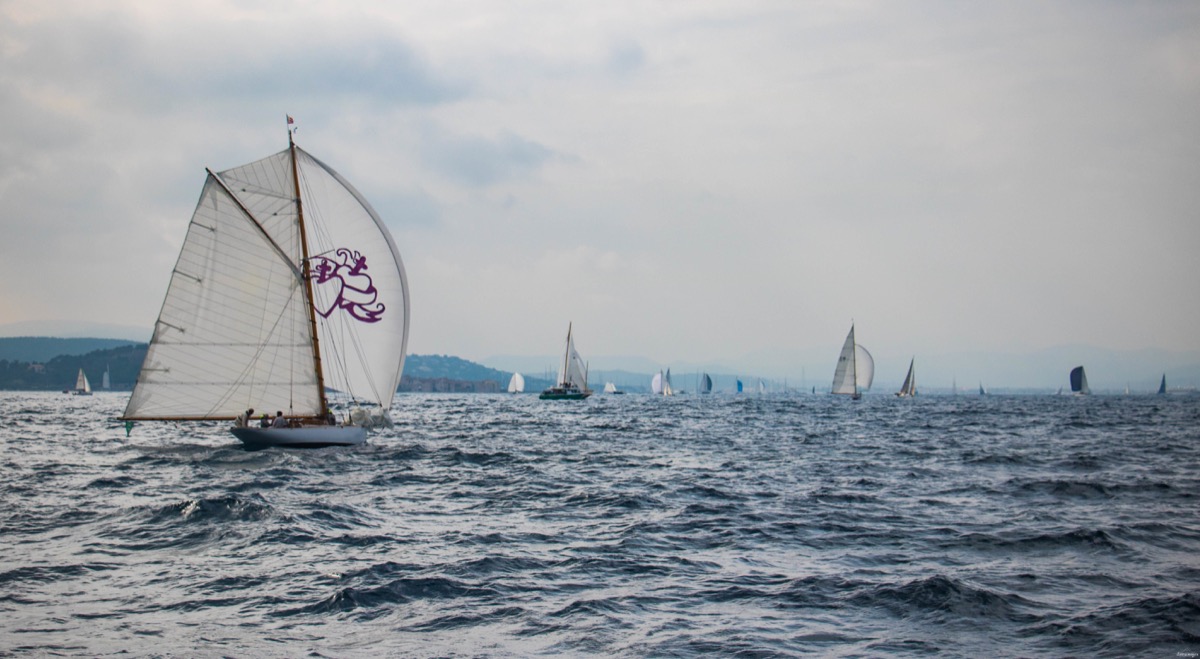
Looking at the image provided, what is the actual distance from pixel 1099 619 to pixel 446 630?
30.1ft

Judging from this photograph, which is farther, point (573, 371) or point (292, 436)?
point (573, 371)

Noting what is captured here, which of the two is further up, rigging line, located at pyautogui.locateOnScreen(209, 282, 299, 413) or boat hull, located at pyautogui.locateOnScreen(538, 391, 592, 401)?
rigging line, located at pyautogui.locateOnScreen(209, 282, 299, 413)

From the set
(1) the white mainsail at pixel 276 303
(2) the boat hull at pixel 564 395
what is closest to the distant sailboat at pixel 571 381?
(2) the boat hull at pixel 564 395

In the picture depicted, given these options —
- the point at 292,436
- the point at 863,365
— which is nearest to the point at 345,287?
the point at 292,436

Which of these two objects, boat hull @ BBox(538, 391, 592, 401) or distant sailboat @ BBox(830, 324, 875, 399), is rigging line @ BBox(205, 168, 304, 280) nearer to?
boat hull @ BBox(538, 391, 592, 401)

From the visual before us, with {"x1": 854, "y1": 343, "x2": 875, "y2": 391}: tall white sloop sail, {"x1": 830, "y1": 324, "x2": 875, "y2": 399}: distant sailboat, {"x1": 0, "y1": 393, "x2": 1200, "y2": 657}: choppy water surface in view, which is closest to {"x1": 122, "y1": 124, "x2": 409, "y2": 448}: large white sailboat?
{"x1": 0, "y1": 393, "x2": 1200, "y2": 657}: choppy water surface

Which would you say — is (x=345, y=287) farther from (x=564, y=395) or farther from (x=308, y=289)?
(x=564, y=395)

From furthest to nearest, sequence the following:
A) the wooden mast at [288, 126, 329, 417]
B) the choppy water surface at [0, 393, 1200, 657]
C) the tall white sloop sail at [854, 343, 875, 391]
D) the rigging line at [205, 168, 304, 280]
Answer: the tall white sloop sail at [854, 343, 875, 391], the wooden mast at [288, 126, 329, 417], the rigging line at [205, 168, 304, 280], the choppy water surface at [0, 393, 1200, 657]

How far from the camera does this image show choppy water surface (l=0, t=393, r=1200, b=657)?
1193 centimetres

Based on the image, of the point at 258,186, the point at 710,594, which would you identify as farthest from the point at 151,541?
the point at 258,186

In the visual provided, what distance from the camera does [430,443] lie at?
45.8 meters

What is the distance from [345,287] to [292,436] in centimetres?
745

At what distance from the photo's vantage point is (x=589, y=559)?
662 inches

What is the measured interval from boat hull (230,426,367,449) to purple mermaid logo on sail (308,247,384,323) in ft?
18.4
